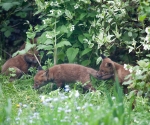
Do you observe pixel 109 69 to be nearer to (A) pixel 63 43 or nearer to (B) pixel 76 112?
(A) pixel 63 43

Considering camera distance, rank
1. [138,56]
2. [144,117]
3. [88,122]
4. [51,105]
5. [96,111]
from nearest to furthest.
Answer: [88,122], [96,111], [51,105], [144,117], [138,56]

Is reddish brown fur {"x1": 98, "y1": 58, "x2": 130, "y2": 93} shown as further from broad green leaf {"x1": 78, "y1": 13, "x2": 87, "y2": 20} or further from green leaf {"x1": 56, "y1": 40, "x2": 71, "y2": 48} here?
broad green leaf {"x1": 78, "y1": 13, "x2": 87, "y2": 20}

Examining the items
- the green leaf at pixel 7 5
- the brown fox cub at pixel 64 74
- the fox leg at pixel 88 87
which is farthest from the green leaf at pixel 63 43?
the green leaf at pixel 7 5

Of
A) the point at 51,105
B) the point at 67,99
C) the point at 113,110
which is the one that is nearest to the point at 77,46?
the point at 67,99

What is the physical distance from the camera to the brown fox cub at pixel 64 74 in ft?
27.5

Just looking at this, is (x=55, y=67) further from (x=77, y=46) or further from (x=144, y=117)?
(x=144, y=117)

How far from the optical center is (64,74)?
28.1 ft

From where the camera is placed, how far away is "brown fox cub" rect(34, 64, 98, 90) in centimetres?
838

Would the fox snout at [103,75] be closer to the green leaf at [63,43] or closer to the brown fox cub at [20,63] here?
the green leaf at [63,43]

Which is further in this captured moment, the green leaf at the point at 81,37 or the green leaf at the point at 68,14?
the green leaf at the point at 81,37

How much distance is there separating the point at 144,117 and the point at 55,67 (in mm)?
2884

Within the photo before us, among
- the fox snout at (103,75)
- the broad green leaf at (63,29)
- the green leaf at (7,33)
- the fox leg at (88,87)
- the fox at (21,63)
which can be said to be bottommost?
the fox at (21,63)

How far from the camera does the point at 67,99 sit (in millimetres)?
6059

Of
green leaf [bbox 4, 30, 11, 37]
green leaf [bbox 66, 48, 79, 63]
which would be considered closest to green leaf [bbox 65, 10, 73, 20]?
green leaf [bbox 66, 48, 79, 63]
